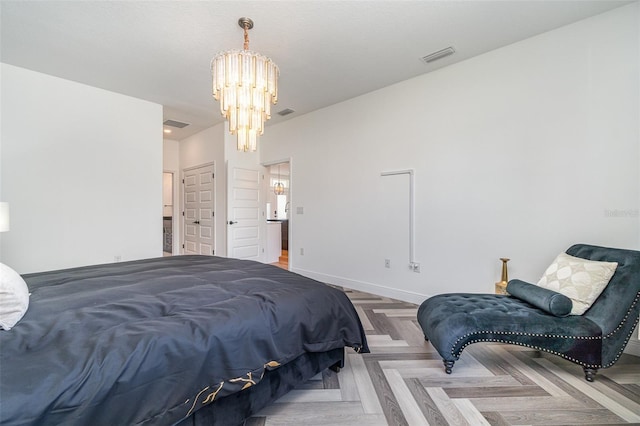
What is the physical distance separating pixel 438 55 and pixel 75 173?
15.1 feet

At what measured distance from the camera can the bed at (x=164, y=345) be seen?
89 centimetres

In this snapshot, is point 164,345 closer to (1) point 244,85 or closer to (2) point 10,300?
(2) point 10,300

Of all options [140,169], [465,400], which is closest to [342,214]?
[465,400]

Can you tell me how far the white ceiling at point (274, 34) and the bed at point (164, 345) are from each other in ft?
6.97

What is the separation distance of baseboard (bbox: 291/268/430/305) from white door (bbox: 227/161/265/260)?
1.38 meters

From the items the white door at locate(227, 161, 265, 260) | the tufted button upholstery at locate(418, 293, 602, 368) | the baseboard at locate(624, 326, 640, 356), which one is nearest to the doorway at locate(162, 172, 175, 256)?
the white door at locate(227, 161, 265, 260)

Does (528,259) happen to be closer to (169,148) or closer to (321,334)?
(321,334)

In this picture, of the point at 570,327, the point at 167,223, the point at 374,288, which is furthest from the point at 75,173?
the point at 570,327

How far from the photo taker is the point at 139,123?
4.08m

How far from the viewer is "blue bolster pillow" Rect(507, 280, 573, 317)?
1.87 m

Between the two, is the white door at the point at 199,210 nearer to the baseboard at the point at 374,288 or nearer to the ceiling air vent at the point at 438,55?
the baseboard at the point at 374,288

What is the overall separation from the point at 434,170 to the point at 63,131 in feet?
15.1

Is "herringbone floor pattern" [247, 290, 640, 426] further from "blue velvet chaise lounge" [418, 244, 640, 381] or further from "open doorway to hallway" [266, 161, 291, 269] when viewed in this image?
"open doorway to hallway" [266, 161, 291, 269]

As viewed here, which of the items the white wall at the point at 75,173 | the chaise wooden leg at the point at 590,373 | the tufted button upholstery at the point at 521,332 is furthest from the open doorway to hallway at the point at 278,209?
the chaise wooden leg at the point at 590,373
